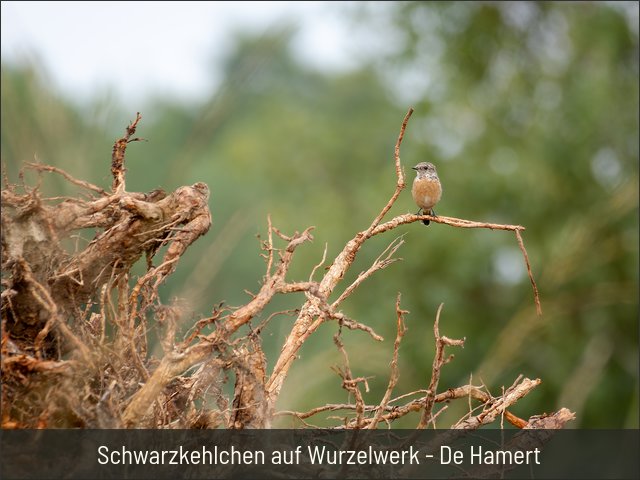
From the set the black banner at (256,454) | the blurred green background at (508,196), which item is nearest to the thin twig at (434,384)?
the black banner at (256,454)

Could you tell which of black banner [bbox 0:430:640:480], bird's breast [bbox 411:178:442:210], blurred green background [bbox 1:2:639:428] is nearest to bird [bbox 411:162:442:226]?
bird's breast [bbox 411:178:442:210]

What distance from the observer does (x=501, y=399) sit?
10.2 ft

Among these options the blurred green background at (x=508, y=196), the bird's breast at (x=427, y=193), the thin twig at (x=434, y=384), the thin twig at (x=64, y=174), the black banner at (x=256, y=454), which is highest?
the blurred green background at (x=508, y=196)

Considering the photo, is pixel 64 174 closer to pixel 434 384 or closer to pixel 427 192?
pixel 434 384

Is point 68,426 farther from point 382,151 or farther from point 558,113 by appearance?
point 382,151

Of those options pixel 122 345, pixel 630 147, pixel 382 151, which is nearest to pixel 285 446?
pixel 122 345

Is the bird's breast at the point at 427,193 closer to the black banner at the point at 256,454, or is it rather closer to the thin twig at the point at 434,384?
the black banner at the point at 256,454

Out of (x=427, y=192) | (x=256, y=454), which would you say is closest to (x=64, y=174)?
(x=256, y=454)

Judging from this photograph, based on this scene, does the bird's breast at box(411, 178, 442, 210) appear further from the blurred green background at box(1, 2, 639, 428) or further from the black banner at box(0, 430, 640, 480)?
the blurred green background at box(1, 2, 639, 428)

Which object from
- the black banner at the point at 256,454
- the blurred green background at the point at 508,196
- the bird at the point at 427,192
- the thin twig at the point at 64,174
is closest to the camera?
the black banner at the point at 256,454

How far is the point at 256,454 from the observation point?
2809 millimetres

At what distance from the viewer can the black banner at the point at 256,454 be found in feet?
8.73

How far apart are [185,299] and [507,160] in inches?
395

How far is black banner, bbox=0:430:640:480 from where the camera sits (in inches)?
105
